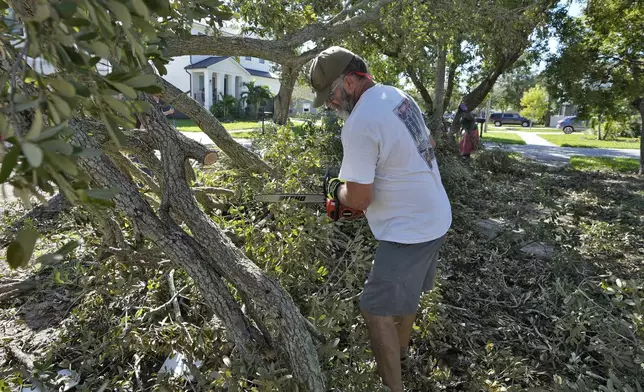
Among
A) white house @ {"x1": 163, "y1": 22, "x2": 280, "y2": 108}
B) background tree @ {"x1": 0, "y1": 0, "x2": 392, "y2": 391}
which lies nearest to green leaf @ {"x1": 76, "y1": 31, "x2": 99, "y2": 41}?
background tree @ {"x1": 0, "y1": 0, "x2": 392, "y2": 391}

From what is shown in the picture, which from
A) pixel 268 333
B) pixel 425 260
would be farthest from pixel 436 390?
pixel 268 333

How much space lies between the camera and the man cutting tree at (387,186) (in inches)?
89.8

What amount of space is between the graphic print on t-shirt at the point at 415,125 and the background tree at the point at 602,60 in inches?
370

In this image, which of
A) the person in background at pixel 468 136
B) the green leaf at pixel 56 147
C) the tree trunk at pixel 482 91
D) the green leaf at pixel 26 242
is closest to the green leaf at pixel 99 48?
the green leaf at pixel 56 147

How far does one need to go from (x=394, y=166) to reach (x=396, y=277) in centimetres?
59

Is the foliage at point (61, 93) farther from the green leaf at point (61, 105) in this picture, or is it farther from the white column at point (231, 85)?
the white column at point (231, 85)

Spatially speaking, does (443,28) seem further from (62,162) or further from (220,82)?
(220,82)

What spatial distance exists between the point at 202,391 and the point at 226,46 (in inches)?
138

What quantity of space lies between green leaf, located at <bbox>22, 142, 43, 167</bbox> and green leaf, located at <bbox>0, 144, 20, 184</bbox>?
0.03 metres

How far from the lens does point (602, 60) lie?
404 inches

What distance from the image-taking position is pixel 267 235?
3.31 metres

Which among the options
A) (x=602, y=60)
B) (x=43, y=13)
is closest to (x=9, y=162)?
(x=43, y=13)

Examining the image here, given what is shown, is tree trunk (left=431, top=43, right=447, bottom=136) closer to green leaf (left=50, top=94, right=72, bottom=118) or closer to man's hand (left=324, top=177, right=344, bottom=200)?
man's hand (left=324, top=177, right=344, bottom=200)

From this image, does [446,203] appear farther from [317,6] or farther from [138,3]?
[317,6]
